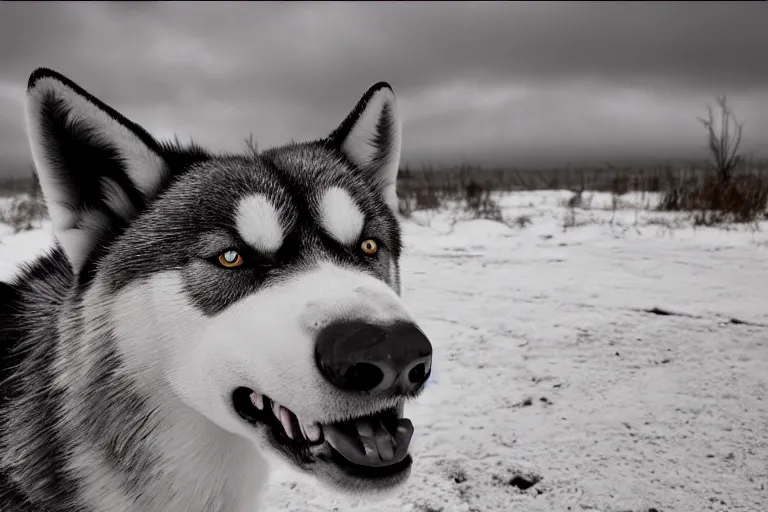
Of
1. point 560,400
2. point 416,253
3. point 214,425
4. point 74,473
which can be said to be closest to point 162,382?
point 214,425

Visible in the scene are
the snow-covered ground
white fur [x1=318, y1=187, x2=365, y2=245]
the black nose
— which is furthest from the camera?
the snow-covered ground

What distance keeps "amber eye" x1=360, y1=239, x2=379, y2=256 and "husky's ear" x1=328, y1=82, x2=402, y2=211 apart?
1.87 ft

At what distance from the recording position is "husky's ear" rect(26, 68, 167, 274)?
148 centimetres

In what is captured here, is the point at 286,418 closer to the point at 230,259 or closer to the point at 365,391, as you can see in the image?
the point at 365,391

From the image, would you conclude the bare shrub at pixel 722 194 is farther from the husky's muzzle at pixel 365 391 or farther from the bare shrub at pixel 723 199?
the husky's muzzle at pixel 365 391

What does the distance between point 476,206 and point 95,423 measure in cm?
822

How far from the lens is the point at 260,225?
4.92ft

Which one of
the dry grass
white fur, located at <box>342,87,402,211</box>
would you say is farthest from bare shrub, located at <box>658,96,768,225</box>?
white fur, located at <box>342,87,402,211</box>

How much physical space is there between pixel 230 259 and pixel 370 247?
495 millimetres

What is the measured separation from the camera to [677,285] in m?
4.32

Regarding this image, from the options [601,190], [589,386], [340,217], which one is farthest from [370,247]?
[601,190]

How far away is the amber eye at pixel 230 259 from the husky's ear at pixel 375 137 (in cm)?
87

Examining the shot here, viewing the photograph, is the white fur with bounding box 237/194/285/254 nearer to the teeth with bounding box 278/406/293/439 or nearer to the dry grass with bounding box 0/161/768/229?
the teeth with bounding box 278/406/293/439

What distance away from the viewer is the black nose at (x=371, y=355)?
1.12 m
